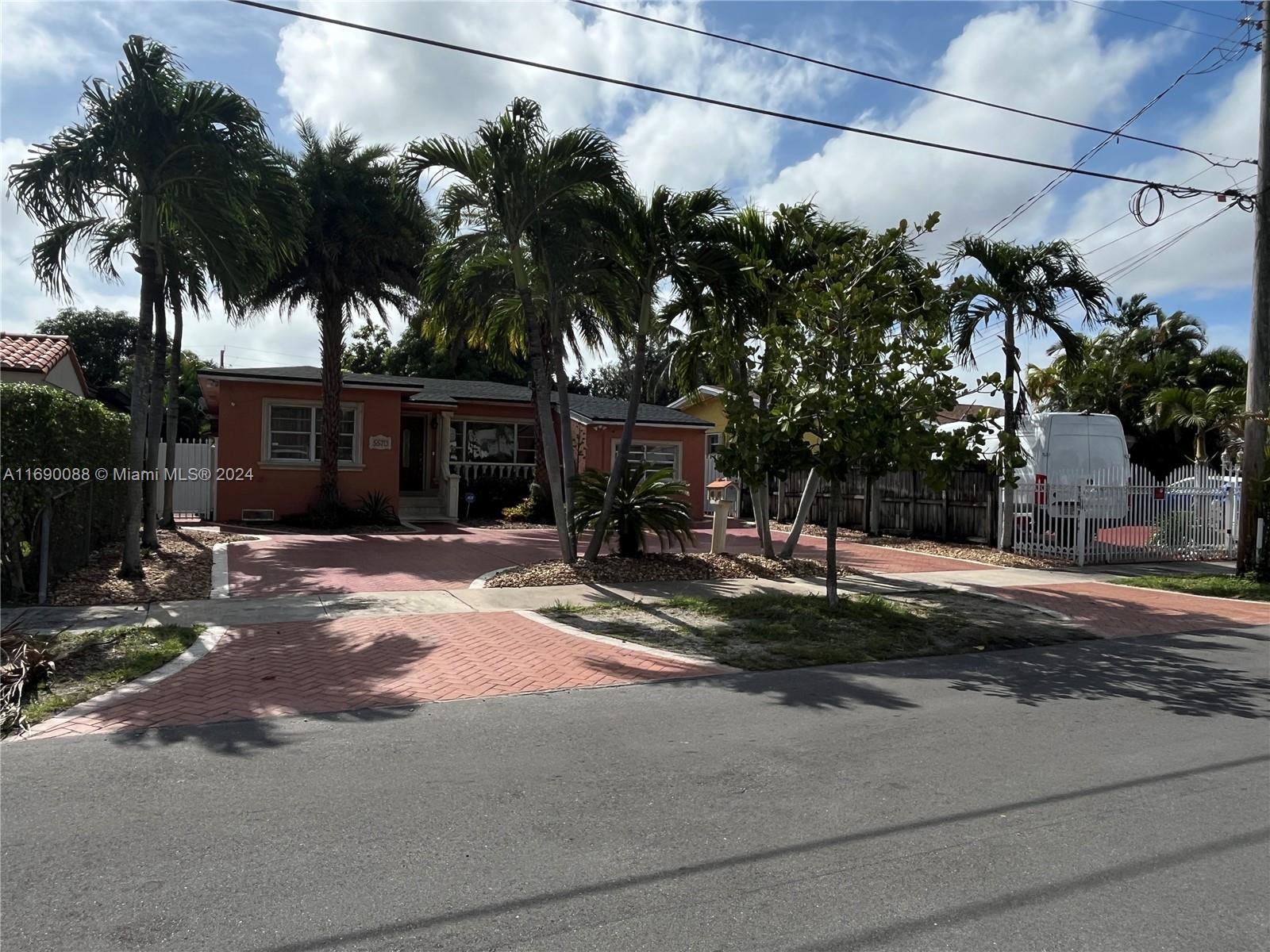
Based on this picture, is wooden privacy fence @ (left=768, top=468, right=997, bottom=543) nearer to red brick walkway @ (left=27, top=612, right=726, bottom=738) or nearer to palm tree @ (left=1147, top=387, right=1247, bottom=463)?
palm tree @ (left=1147, top=387, right=1247, bottom=463)

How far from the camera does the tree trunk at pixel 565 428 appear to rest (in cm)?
1310

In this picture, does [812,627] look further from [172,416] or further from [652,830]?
[172,416]

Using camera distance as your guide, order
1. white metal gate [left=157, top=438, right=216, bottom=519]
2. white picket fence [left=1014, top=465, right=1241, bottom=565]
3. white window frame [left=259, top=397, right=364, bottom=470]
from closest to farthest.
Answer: white picket fence [left=1014, top=465, right=1241, bottom=565]
white window frame [left=259, top=397, right=364, bottom=470]
white metal gate [left=157, top=438, right=216, bottom=519]

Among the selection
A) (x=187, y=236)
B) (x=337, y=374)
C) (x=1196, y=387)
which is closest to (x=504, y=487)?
(x=337, y=374)

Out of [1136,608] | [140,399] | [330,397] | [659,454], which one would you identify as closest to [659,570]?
[1136,608]

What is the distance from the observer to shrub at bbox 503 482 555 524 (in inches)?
867

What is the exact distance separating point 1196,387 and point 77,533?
98.4 ft

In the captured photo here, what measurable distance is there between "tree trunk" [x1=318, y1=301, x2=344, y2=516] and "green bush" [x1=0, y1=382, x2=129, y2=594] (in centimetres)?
693

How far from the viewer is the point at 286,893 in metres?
3.65

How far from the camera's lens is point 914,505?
20266mm

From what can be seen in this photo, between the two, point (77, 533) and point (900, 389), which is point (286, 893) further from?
point (77, 533)

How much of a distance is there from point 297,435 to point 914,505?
560 inches

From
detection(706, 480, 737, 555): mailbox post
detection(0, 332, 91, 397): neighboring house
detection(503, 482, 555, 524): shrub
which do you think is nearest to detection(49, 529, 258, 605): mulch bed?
detection(0, 332, 91, 397): neighboring house

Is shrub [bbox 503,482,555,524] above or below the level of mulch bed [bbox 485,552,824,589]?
above
